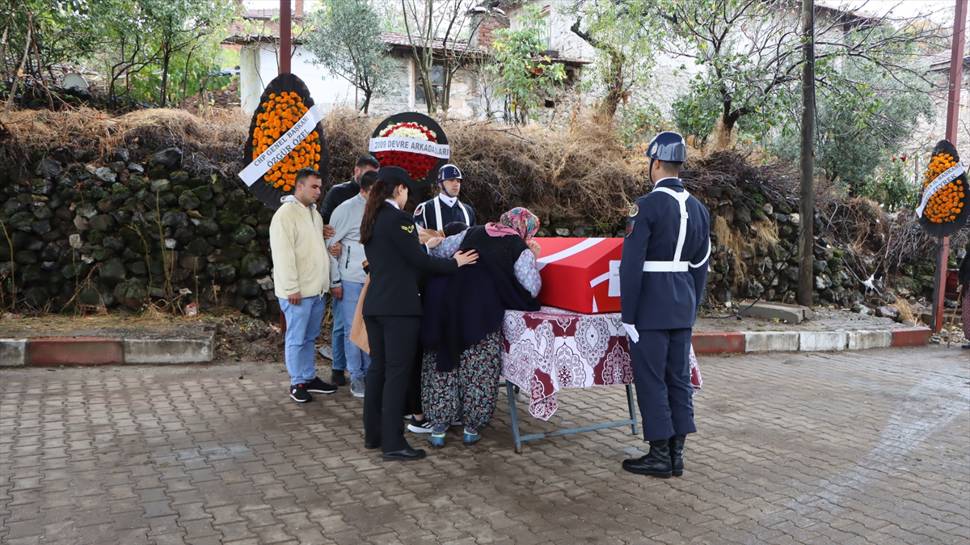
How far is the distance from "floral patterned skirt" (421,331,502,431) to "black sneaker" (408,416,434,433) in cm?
23

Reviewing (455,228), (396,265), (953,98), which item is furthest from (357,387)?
(953,98)

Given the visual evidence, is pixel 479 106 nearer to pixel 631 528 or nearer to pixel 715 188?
pixel 715 188

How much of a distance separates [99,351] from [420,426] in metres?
3.72

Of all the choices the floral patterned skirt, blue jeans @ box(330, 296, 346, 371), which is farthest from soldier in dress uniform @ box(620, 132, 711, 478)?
blue jeans @ box(330, 296, 346, 371)

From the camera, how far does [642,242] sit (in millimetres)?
4539

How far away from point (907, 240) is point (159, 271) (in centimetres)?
1380

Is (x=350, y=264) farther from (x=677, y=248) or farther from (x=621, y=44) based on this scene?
(x=621, y=44)

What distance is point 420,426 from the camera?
5.38m

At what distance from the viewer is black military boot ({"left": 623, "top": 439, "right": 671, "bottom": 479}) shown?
4.65 meters

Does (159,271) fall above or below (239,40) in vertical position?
below

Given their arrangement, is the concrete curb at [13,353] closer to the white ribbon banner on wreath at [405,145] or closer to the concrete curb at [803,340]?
the white ribbon banner on wreath at [405,145]

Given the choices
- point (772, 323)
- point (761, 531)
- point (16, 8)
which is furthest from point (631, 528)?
point (16, 8)

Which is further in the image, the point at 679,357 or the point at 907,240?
the point at 907,240

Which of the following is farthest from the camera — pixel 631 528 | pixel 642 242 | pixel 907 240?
pixel 907 240
